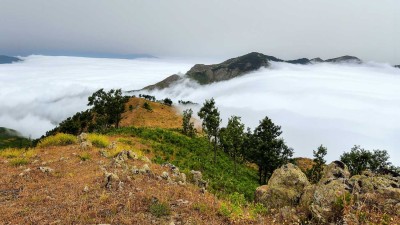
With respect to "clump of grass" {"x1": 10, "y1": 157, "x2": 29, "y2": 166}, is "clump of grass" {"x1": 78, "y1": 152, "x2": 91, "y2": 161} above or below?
above

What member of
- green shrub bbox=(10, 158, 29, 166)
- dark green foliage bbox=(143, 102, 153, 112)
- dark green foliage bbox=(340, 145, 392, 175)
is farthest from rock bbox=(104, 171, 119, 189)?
dark green foliage bbox=(143, 102, 153, 112)

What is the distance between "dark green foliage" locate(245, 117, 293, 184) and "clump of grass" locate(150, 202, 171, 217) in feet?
163

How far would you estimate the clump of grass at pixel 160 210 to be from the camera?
11867mm

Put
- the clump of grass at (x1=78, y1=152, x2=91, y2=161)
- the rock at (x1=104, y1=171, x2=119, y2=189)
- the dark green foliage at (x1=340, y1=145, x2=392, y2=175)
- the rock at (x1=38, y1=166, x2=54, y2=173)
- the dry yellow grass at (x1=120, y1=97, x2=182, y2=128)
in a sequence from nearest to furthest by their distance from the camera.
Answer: the rock at (x1=104, y1=171, x2=119, y2=189) → the rock at (x1=38, y1=166, x2=54, y2=173) → the clump of grass at (x1=78, y1=152, x2=91, y2=161) → the dark green foliage at (x1=340, y1=145, x2=392, y2=175) → the dry yellow grass at (x1=120, y1=97, x2=182, y2=128)

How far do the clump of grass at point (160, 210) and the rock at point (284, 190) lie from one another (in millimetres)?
7277

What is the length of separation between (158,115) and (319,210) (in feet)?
446

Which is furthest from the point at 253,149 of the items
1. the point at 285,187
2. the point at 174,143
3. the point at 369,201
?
the point at 369,201

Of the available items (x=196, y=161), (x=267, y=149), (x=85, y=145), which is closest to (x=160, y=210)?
(x=85, y=145)

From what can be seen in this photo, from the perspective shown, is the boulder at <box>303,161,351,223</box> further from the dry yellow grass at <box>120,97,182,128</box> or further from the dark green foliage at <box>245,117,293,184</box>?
the dry yellow grass at <box>120,97,182,128</box>

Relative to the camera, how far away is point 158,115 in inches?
5714

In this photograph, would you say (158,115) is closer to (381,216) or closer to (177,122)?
(177,122)

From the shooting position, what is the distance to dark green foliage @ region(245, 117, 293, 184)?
59812 millimetres

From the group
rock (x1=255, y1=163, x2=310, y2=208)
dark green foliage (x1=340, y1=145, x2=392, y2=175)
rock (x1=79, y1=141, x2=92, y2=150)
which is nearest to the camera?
rock (x1=255, y1=163, x2=310, y2=208)

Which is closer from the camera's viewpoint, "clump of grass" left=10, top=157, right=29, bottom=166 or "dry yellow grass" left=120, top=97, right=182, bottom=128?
"clump of grass" left=10, top=157, right=29, bottom=166
